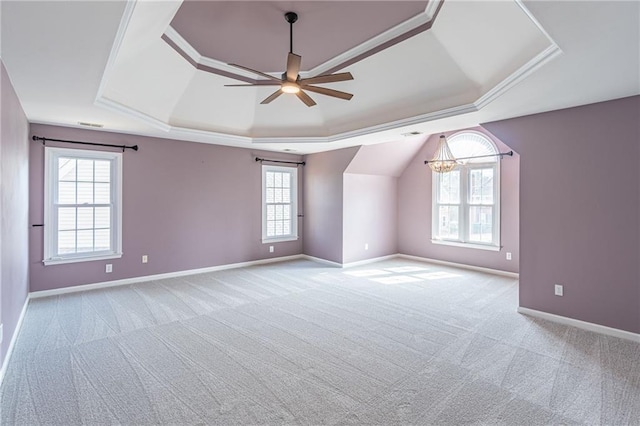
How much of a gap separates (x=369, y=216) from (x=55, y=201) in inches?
215

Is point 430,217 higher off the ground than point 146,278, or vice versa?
point 430,217

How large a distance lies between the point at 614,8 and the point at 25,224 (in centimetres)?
589

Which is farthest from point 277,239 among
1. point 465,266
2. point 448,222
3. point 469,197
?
point 469,197

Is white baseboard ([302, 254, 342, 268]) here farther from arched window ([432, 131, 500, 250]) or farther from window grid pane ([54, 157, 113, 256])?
window grid pane ([54, 157, 113, 256])

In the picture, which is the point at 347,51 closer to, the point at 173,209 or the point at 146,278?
the point at 173,209

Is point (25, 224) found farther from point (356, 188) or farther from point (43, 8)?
point (356, 188)

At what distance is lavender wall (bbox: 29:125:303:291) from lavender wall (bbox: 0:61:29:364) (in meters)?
0.52

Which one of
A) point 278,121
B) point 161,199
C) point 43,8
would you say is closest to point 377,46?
point 278,121

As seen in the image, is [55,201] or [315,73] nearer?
[315,73]

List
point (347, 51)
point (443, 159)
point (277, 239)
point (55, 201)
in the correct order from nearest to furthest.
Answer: point (347, 51)
point (55, 201)
point (443, 159)
point (277, 239)

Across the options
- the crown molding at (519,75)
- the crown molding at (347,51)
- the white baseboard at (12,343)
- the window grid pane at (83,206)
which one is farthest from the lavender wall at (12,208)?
the crown molding at (519,75)

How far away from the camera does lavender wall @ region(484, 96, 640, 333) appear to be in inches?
126

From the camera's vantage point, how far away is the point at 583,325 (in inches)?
137

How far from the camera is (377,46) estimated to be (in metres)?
3.62
